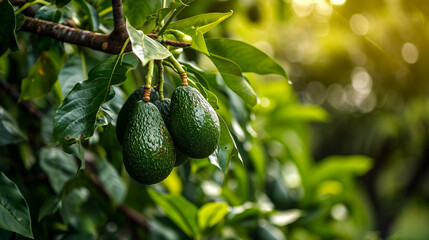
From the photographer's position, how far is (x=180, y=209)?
48.0 inches

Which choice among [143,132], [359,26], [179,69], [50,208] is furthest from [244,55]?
[359,26]

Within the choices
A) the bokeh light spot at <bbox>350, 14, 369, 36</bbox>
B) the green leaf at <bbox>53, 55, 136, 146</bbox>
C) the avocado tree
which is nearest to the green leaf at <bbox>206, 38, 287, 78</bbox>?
the avocado tree

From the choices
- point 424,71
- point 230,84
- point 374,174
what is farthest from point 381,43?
point 230,84

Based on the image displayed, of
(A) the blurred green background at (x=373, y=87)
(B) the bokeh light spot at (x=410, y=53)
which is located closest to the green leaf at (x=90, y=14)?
(A) the blurred green background at (x=373, y=87)

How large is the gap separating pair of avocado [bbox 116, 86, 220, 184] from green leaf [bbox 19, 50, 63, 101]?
38 cm

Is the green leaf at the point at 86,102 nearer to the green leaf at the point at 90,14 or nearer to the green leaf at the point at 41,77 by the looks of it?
the green leaf at the point at 90,14

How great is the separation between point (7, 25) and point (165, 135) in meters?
0.37

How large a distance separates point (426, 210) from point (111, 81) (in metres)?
5.87

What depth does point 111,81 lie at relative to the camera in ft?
2.39

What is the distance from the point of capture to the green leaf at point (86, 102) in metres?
0.68

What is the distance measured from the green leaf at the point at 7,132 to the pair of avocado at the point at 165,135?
1.63 feet

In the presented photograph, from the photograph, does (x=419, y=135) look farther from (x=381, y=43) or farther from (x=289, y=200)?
(x=289, y=200)

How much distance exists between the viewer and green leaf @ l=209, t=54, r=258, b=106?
32.6 inches

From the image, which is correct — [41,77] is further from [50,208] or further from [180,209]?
[180,209]
